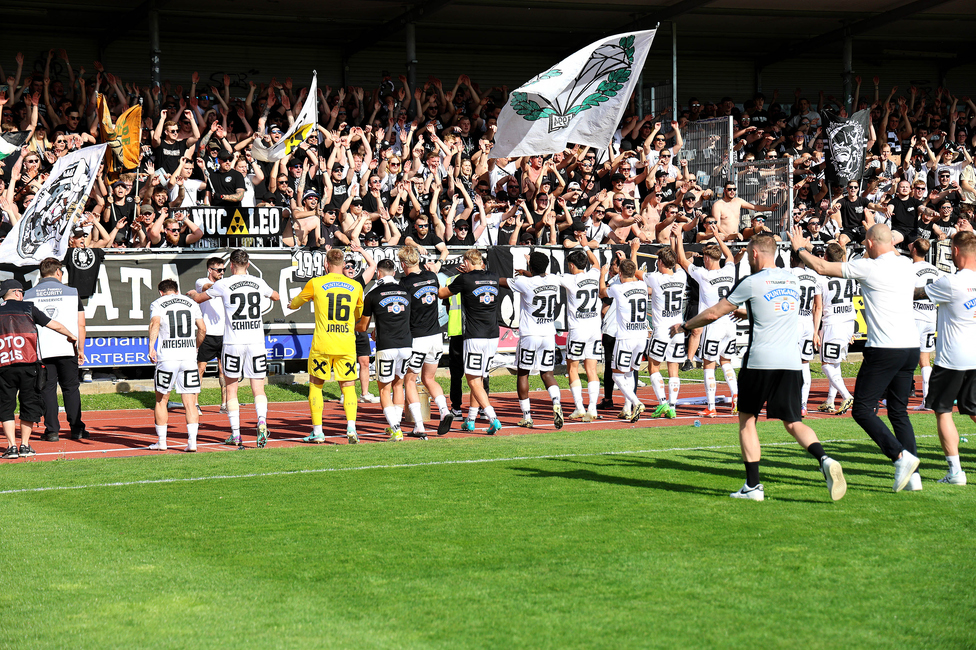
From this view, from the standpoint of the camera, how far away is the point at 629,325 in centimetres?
1492

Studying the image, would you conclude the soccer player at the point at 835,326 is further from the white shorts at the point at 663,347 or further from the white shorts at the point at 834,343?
the white shorts at the point at 663,347

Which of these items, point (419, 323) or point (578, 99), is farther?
point (578, 99)

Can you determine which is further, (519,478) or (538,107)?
(538,107)

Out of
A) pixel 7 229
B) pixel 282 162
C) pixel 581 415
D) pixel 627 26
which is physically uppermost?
pixel 627 26

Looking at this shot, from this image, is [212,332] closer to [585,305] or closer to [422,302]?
[422,302]

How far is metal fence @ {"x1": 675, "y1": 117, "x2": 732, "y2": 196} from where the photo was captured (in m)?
23.1

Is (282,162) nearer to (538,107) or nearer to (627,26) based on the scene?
(538,107)

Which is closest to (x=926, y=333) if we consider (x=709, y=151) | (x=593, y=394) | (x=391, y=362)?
(x=593, y=394)

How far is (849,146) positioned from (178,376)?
52.3 ft

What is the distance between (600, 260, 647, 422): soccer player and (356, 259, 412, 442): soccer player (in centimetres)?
317

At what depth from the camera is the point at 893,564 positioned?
643 cm

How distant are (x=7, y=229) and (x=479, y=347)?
7.86 meters

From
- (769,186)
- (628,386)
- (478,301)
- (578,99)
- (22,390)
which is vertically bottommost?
(628,386)

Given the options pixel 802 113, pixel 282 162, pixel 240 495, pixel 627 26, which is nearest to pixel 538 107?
pixel 282 162
